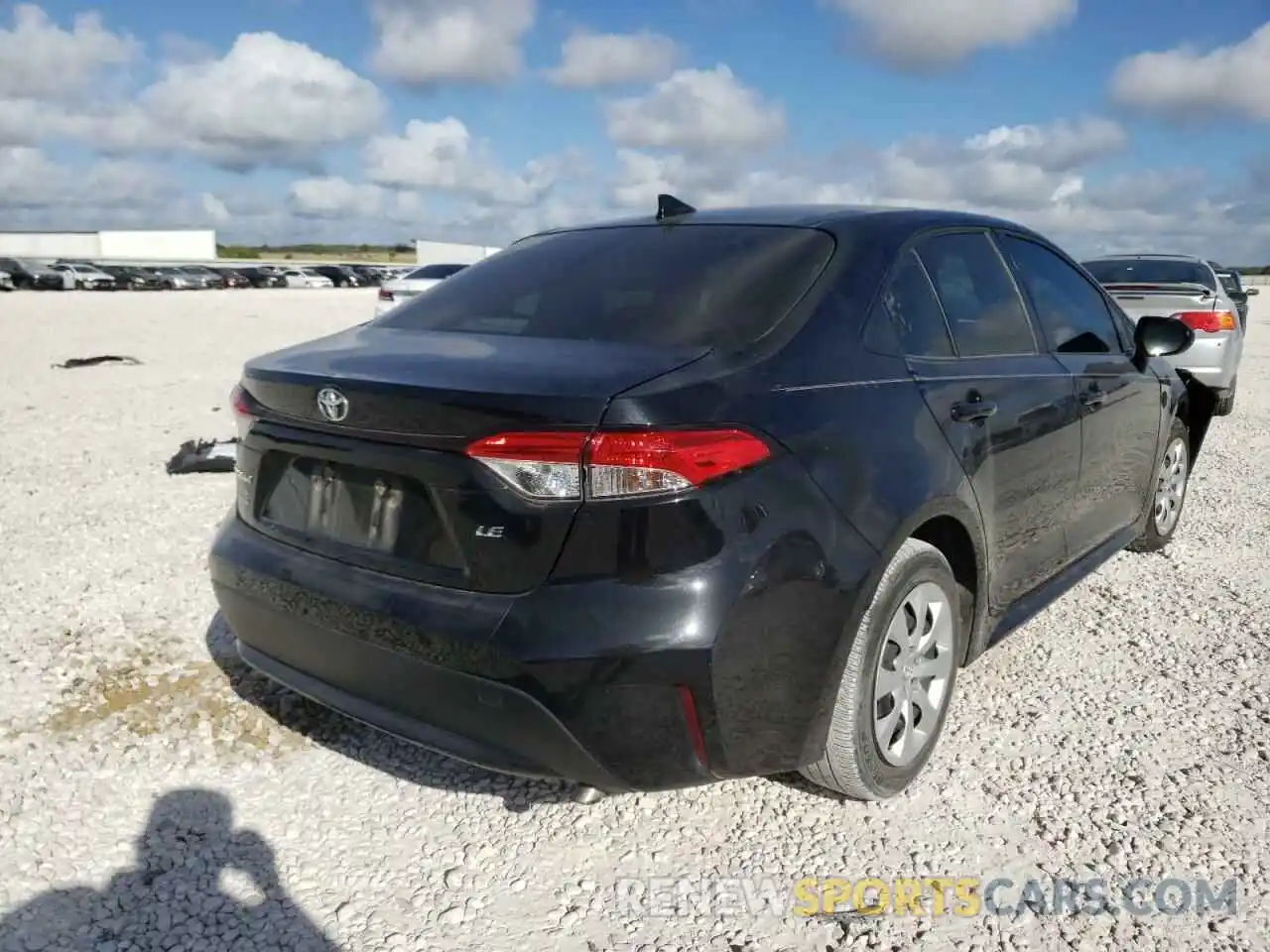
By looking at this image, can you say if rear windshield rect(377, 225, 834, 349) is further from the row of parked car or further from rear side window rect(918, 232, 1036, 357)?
the row of parked car

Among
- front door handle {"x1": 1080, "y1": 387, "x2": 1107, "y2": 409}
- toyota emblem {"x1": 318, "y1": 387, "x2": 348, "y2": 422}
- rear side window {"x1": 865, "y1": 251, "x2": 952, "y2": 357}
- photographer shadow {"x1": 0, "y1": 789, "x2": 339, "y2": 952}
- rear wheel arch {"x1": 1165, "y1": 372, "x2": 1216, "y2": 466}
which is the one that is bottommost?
photographer shadow {"x1": 0, "y1": 789, "x2": 339, "y2": 952}

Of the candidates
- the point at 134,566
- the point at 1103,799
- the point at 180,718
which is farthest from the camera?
the point at 134,566

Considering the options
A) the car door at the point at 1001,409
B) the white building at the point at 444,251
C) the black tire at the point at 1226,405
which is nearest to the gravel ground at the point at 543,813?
the car door at the point at 1001,409

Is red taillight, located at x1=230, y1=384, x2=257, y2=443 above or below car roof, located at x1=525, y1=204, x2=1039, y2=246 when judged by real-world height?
below

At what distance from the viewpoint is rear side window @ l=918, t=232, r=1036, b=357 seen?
3.04 meters

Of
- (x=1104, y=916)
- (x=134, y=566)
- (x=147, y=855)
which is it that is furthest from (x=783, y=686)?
(x=134, y=566)

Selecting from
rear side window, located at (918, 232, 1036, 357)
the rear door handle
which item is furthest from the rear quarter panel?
rear side window, located at (918, 232, 1036, 357)

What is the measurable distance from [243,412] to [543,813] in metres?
1.42

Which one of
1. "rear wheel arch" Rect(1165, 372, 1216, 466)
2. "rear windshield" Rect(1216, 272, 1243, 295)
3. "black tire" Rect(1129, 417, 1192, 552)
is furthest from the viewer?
"rear windshield" Rect(1216, 272, 1243, 295)

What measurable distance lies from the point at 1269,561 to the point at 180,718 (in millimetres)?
5018

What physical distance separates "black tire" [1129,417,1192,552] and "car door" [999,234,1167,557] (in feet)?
1.59

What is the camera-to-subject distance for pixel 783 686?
2.25 metres

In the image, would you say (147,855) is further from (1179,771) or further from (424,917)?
(1179,771)

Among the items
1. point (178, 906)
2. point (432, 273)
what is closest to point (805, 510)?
point (178, 906)
